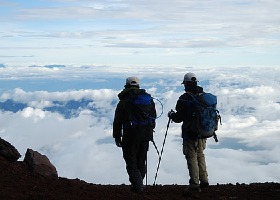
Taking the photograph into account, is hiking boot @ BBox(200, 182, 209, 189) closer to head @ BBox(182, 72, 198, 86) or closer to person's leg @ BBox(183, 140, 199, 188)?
person's leg @ BBox(183, 140, 199, 188)

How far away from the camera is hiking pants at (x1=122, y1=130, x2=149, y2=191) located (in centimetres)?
1243

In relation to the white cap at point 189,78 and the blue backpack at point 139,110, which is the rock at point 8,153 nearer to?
the blue backpack at point 139,110

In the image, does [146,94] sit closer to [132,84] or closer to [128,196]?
[132,84]

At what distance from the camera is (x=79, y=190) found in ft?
42.5

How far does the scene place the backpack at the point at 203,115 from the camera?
12.8 m

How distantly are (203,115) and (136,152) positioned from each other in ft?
6.06

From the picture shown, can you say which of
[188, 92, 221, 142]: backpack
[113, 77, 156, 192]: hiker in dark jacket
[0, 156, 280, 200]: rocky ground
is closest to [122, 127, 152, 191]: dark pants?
[113, 77, 156, 192]: hiker in dark jacket

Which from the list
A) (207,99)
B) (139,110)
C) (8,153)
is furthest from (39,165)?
(207,99)

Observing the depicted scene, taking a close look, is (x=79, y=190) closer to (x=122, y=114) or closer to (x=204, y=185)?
(x=122, y=114)

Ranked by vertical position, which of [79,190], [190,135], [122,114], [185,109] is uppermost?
[185,109]

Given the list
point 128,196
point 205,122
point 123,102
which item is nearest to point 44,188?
point 128,196

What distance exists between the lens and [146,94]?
1243 centimetres

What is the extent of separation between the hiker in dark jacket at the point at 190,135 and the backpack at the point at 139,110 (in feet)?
2.60

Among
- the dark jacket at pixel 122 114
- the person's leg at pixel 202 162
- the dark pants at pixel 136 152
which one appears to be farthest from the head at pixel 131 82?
the person's leg at pixel 202 162
